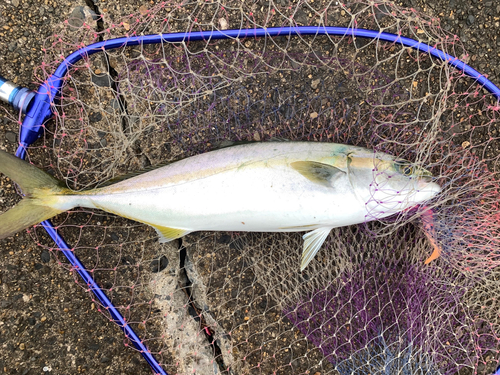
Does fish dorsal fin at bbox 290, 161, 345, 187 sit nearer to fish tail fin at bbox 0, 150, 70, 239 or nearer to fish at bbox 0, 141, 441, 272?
fish at bbox 0, 141, 441, 272

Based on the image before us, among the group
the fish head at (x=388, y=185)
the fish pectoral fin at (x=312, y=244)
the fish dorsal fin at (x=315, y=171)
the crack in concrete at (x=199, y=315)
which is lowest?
the crack in concrete at (x=199, y=315)

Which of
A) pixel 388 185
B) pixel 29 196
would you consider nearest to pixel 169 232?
pixel 29 196

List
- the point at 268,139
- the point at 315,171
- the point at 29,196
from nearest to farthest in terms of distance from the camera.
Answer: the point at 315,171 < the point at 29,196 < the point at 268,139

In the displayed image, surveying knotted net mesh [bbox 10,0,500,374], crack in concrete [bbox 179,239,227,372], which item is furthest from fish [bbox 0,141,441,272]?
crack in concrete [bbox 179,239,227,372]

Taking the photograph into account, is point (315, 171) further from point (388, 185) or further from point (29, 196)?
point (29, 196)

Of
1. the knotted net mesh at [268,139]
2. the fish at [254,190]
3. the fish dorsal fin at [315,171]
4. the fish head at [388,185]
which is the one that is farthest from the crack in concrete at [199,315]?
the fish head at [388,185]

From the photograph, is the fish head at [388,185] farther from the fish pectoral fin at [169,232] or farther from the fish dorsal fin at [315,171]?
the fish pectoral fin at [169,232]

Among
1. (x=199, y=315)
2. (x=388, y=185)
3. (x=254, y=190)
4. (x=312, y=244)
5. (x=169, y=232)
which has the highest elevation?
(x=254, y=190)
